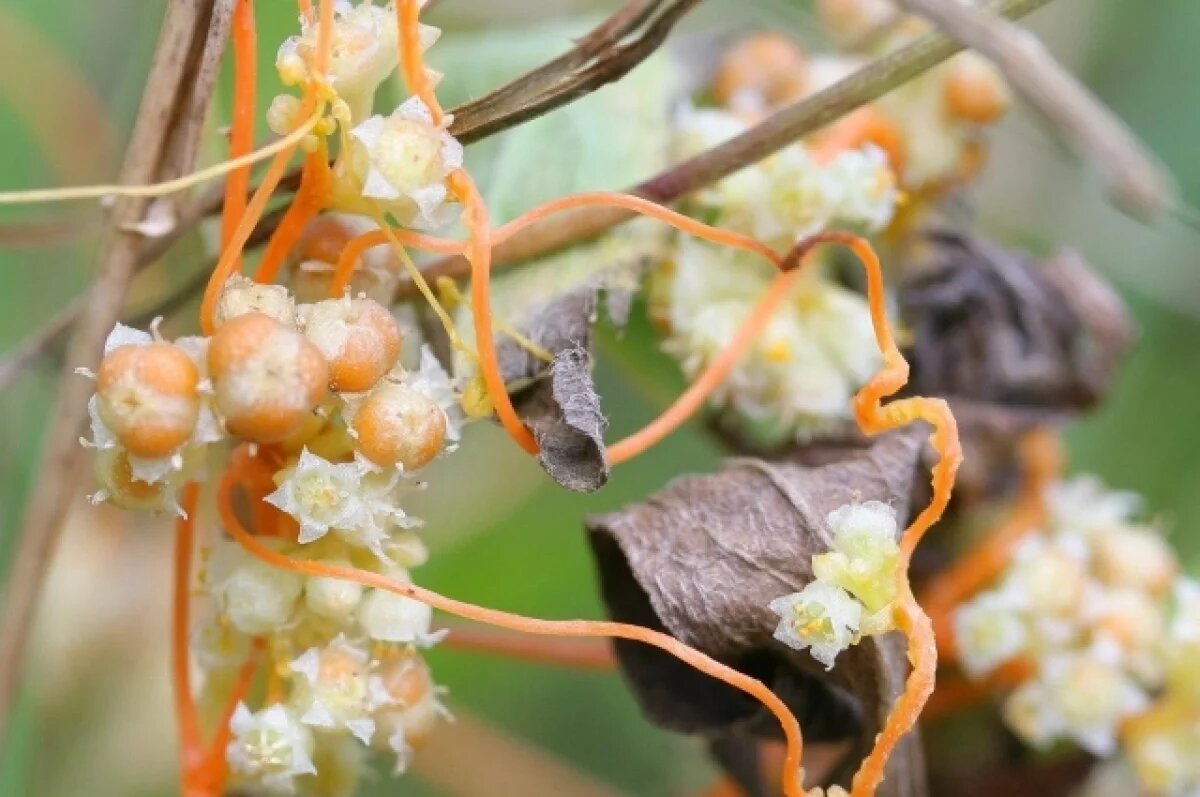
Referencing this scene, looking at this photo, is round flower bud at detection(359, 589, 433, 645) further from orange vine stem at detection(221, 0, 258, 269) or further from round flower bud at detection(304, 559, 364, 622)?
orange vine stem at detection(221, 0, 258, 269)

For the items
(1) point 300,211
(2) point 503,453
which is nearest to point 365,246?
(1) point 300,211

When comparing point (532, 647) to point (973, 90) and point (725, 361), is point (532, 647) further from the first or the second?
point (973, 90)

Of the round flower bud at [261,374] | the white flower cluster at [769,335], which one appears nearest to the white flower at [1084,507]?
the white flower cluster at [769,335]

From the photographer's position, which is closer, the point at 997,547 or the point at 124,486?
the point at 124,486

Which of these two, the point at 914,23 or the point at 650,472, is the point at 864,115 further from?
the point at 650,472

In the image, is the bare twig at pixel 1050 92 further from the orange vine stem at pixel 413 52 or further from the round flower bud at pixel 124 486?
the round flower bud at pixel 124 486

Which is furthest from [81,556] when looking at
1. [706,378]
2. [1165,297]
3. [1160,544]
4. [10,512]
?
[1165,297]
